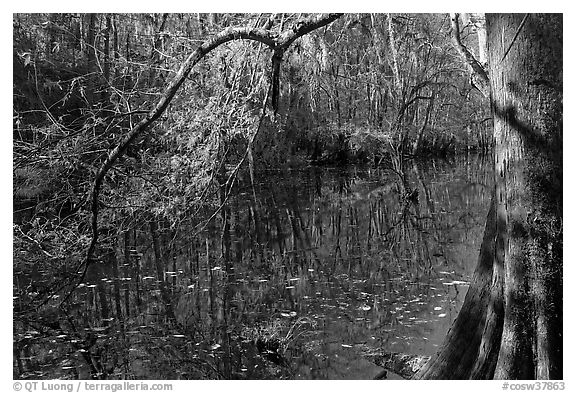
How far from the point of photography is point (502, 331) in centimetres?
293

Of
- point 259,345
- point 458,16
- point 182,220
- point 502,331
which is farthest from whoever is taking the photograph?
point 182,220

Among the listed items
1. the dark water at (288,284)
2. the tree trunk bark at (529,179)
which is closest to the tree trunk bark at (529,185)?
the tree trunk bark at (529,179)

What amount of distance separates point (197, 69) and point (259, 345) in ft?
7.67

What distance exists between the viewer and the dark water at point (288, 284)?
4453mm

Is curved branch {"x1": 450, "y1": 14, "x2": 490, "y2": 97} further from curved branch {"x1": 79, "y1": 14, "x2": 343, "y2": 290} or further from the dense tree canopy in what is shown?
curved branch {"x1": 79, "y1": 14, "x2": 343, "y2": 290}

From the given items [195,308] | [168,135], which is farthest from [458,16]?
[195,308]

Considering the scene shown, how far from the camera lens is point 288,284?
5.78 metres

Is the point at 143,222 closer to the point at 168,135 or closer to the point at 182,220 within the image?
the point at 182,220

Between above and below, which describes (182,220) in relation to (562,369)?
above

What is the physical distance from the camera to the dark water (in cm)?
445
